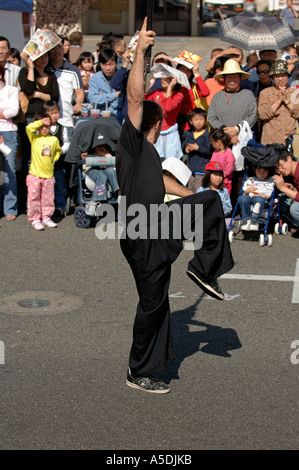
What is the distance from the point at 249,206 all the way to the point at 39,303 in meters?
3.46

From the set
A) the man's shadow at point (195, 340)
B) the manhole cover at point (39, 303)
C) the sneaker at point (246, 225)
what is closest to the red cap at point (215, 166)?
the sneaker at point (246, 225)

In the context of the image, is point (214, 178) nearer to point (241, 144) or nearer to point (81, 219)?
point (241, 144)

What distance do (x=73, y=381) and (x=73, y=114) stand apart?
6.20m

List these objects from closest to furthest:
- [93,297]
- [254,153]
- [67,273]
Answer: [93,297] < [67,273] < [254,153]

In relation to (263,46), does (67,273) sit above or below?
below

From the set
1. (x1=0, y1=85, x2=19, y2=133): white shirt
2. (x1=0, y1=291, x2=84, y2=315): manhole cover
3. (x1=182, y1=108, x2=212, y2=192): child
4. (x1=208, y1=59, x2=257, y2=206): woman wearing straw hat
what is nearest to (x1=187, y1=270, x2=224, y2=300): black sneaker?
(x1=0, y1=291, x2=84, y2=315): manhole cover

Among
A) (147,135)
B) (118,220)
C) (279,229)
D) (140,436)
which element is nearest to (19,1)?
(118,220)

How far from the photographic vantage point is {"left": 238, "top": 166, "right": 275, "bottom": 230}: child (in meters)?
9.35

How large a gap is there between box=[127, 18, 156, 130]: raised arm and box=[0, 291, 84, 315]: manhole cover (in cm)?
252

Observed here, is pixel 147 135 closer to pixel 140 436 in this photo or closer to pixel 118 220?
pixel 140 436

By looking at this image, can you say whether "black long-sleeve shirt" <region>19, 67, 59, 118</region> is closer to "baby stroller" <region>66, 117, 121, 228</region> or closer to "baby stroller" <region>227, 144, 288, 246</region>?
"baby stroller" <region>66, 117, 121, 228</region>

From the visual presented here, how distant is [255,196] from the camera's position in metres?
9.45

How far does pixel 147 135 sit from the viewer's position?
5086mm

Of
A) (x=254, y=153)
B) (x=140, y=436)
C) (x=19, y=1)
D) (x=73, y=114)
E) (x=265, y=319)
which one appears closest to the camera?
(x=140, y=436)
